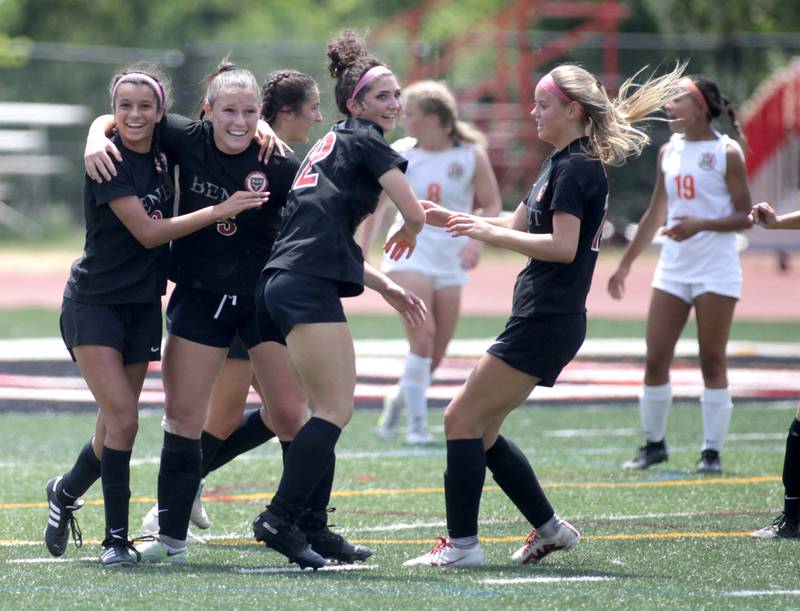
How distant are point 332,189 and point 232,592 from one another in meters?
1.60

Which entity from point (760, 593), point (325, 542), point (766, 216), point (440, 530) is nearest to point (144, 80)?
point (325, 542)

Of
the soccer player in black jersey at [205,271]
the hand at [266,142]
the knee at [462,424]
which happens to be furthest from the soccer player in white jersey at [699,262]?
the soccer player in black jersey at [205,271]

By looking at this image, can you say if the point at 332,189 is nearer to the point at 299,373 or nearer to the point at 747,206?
the point at 299,373

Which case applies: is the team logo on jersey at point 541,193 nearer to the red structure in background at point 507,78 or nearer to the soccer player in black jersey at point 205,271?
the soccer player in black jersey at point 205,271

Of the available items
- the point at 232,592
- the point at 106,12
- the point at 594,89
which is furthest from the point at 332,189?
the point at 106,12

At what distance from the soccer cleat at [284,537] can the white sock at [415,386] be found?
392 centimetres

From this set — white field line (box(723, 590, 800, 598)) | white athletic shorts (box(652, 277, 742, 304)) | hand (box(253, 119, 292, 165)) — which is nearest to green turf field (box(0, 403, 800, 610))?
white field line (box(723, 590, 800, 598))

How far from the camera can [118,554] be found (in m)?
5.73

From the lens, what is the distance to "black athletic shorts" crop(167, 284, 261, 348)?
585cm

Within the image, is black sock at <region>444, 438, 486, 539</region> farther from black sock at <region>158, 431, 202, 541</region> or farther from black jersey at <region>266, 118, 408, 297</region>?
black sock at <region>158, 431, 202, 541</region>

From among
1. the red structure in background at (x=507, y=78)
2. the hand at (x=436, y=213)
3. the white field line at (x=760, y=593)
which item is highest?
the red structure in background at (x=507, y=78)

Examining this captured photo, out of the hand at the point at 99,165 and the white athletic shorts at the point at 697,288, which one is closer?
the hand at the point at 99,165

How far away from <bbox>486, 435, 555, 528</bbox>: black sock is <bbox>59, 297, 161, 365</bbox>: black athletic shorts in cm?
148

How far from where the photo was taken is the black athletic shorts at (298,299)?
550 centimetres
